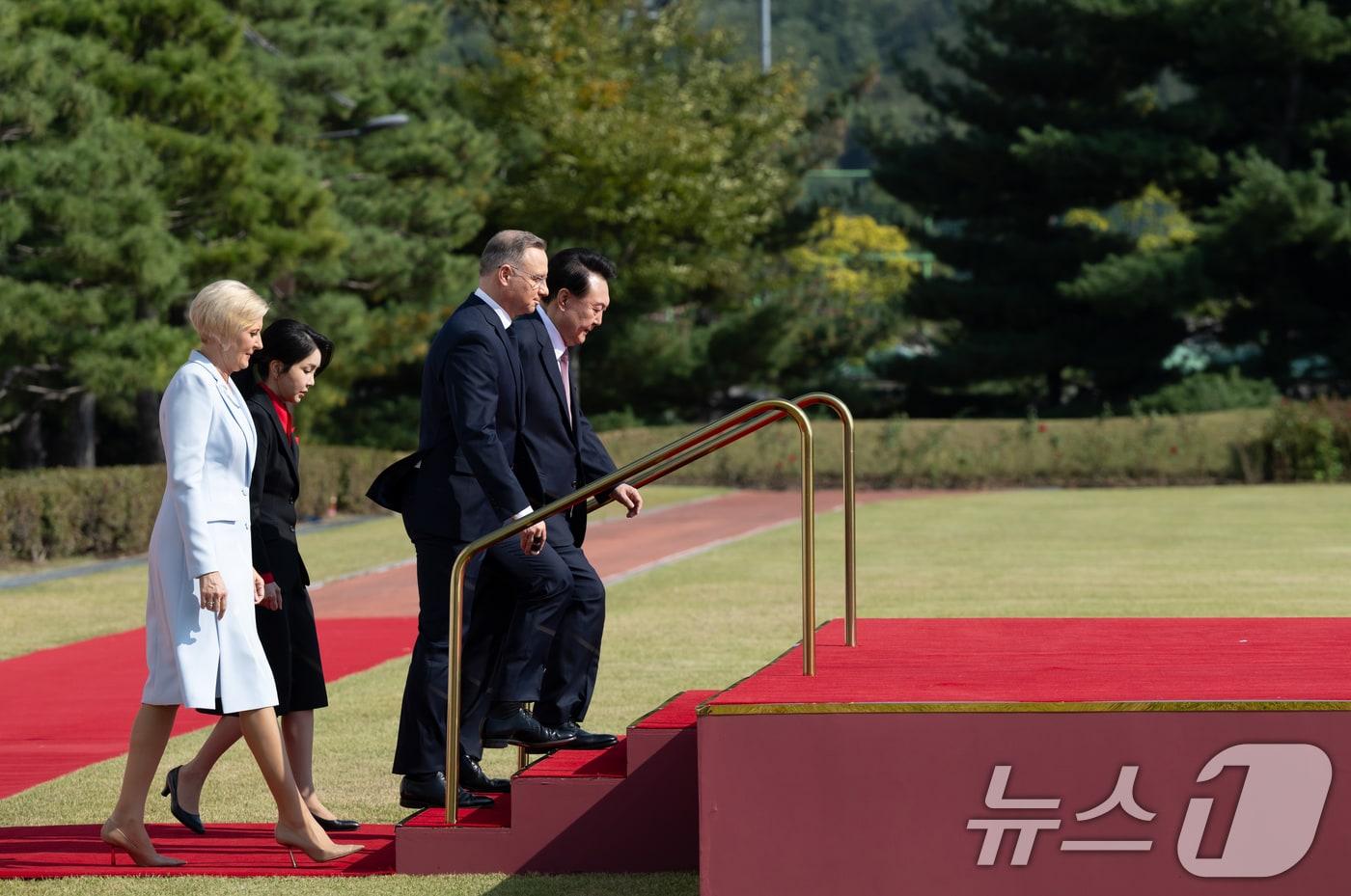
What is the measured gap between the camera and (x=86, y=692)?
1038cm

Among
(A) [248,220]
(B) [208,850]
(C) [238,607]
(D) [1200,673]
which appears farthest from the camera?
(A) [248,220]

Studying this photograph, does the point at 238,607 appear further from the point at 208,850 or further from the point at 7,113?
the point at 7,113

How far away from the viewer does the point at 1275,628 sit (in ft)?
22.7

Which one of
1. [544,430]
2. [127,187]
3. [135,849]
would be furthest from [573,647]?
[127,187]

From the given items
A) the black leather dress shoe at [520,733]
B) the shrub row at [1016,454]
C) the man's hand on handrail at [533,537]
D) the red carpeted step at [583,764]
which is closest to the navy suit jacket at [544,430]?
the man's hand on handrail at [533,537]

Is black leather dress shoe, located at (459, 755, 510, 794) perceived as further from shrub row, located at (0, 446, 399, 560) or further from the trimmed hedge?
the trimmed hedge

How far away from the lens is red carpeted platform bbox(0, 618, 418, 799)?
833cm

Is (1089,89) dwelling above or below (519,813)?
above

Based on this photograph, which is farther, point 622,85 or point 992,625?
point 622,85

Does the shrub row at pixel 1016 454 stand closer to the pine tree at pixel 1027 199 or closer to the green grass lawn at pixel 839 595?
the green grass lawn at pixel 839 595

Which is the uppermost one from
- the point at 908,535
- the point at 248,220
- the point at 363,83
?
the point at 363,83

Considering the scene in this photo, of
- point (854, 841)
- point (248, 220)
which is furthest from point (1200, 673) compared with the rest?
point (248, 220)

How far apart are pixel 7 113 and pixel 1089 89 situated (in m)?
27.2

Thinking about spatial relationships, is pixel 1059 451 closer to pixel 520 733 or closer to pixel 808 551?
pixel 520 733
